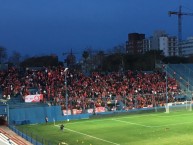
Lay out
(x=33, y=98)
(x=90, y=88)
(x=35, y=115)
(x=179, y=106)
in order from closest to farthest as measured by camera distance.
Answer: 1. (x=35, y=115)
2. (x=33, y=98)
3. (x=179, y=106)
4. (x=90, y=88)

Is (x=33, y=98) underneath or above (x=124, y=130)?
above

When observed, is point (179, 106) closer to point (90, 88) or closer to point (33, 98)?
point (90, 88)

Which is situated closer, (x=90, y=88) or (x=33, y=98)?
(x=33, y=98)

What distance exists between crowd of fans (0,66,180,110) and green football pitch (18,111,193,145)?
4.26 metres

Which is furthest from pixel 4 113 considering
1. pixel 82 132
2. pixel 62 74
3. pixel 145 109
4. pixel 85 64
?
pixel 85 64

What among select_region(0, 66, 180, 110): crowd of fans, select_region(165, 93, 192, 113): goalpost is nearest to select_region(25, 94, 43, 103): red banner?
select_region(0, 66, 180, 110): crowd of fans

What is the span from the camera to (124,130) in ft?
130

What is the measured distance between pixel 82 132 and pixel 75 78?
70.6 feet

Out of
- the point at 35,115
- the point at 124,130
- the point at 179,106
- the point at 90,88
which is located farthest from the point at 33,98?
the point at 179,106

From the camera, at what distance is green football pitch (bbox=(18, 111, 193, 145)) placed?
3331cm

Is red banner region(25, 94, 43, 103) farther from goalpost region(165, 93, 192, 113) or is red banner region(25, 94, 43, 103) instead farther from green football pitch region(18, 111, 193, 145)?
goalpost region(165, 93, 192, 113)

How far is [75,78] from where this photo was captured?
5997cm

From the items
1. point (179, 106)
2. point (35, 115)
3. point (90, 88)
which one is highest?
point (90, 88)

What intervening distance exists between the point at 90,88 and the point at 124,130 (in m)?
18.6
